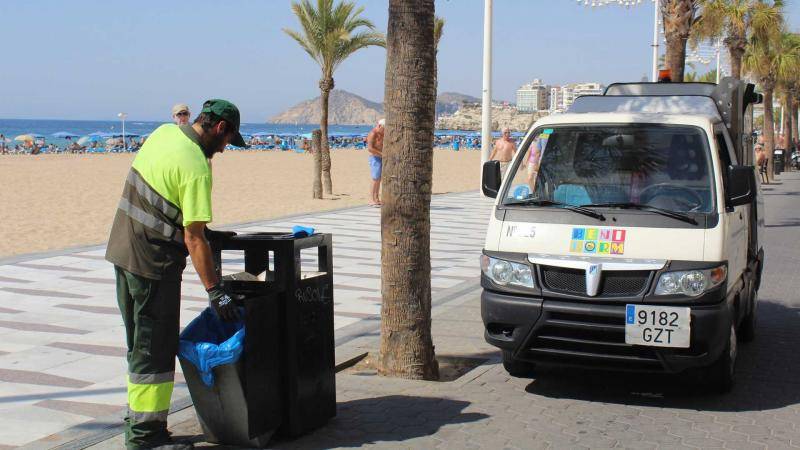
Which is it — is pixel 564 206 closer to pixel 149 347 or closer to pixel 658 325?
pixel 658 325

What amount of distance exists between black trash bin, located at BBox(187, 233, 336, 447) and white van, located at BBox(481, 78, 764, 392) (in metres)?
1.40

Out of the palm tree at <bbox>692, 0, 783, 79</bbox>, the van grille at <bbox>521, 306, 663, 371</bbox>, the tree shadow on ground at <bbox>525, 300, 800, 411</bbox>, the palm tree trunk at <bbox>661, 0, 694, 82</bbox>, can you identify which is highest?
the palm tree at <bbox>692, 0, 783, 79</bbox>

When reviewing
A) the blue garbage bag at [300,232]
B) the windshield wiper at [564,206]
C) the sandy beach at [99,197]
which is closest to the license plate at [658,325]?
the windshield wiper at [564,206]

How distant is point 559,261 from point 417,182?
1.14 metres

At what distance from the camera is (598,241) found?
6.25 metres

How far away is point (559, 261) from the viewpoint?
246 inches

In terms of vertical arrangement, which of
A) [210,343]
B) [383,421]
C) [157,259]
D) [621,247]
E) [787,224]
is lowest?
[787,224]

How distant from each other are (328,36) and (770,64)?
25.7 m

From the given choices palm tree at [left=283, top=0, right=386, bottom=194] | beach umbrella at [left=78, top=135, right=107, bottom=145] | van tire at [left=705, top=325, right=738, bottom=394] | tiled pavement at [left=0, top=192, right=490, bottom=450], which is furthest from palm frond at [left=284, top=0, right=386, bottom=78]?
beach umbrella at [left=78, top=135, right=107, bottom=145]

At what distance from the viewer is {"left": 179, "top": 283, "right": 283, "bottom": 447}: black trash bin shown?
195 inches

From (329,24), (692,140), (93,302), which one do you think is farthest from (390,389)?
(329,24)

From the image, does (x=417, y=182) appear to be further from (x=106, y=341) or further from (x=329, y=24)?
(x=329, y=24)

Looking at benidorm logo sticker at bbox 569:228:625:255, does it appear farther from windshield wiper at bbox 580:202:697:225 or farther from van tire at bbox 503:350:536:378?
van tire at bbox 503:350:536:378

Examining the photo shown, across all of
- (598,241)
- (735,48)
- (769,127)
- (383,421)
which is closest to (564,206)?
(598,241)
